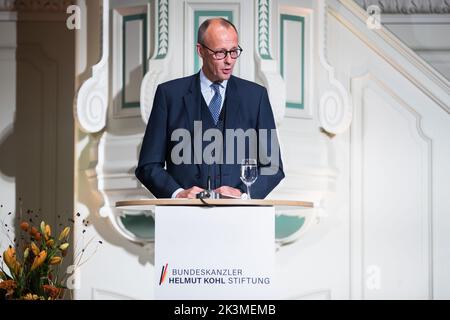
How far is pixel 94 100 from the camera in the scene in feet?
15.2

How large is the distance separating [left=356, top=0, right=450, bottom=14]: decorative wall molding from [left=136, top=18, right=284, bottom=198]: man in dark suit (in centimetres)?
112

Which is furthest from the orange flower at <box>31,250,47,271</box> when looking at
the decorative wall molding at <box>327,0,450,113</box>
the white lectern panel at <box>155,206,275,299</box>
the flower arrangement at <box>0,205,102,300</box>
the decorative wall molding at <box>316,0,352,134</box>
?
the decorative wall molding at <box>327,0,450,113</box>

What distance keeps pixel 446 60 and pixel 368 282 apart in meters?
1.29

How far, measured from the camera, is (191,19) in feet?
14.8

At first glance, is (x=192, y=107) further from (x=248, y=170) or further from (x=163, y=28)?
(x=248, y=170)

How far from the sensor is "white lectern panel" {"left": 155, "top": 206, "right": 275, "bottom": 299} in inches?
130

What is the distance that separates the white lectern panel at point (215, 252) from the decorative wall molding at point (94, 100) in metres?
1.44

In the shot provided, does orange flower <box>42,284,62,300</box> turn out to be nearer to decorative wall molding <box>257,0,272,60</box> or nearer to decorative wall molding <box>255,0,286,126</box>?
decorative wall molding <box>255,0,286,126</box>

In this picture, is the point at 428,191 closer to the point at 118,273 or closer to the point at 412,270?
the point at 412,270

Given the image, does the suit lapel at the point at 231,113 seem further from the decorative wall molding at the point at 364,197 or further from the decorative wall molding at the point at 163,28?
the decorative wall molding at the point at 364,197

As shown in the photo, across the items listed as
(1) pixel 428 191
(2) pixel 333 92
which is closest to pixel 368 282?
(1) pixel 428 191

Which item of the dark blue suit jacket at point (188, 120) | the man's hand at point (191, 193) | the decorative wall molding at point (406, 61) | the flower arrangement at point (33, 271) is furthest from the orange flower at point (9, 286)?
the decorative wall molding at point (406, 61)

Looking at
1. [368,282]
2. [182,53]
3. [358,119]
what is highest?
[182,53]

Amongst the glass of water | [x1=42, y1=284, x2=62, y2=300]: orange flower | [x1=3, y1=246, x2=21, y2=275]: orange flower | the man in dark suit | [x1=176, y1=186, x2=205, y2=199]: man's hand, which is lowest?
[x1=42, y1=284, x2=62, y2=300]: orange flower
